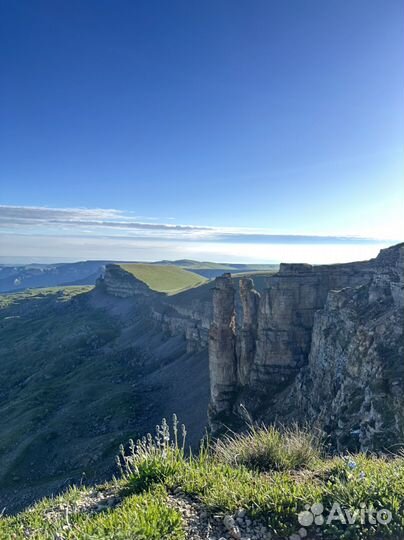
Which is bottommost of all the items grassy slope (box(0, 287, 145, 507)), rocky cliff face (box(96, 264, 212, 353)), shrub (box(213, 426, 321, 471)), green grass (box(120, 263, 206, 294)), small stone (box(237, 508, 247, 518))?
grassy slope (box(0, 287, 145, 507))

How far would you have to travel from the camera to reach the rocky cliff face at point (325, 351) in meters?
22.0

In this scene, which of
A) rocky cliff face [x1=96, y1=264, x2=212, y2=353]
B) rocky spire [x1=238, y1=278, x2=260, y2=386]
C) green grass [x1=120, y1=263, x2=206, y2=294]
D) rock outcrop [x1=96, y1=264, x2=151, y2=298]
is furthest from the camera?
green grass [x1=120, y1=263, x2=206, y2=294]

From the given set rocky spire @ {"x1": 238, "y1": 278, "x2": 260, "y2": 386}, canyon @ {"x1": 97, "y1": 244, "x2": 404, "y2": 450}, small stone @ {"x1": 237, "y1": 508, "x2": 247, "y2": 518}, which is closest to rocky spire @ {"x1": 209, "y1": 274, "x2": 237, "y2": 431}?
canyon @ {"x1": 97, "y1": 244, "x2": 404, "y2": 450}

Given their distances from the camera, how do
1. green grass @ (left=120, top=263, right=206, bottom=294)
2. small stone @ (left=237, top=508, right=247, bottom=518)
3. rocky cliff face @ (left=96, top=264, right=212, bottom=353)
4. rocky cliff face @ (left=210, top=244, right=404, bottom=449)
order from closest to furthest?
1. small stone @ (left=237, top=508, right=247, bottom=518)
2. rocky cliff face @ (left=210, top=244, right=404, bottom=449)
3. rocky cliff face @ (left=96, top=264, right=212, bottom=353)
4. green grass @ (left=120, top=263, right=206, bottom=294)

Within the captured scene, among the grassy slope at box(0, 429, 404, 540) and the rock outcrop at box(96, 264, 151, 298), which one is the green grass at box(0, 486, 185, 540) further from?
the rock outcrop at box(96, 264, 151, 298)

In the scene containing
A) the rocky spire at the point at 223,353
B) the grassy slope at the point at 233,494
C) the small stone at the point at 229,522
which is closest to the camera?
the grassy slope at the point at 233,494

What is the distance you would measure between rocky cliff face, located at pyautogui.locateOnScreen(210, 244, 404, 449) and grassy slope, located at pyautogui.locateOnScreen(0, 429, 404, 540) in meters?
12.1

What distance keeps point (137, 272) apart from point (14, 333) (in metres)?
58.4

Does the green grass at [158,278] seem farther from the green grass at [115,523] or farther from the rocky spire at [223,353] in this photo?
the green grass at [115,523]

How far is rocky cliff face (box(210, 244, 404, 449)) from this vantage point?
22.0 metres

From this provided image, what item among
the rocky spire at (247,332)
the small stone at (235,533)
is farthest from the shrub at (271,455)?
the rocky spire at (247,332)

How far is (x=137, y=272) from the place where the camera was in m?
181

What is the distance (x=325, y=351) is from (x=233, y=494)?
1156 inches

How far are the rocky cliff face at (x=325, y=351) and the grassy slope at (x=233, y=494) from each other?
476 inches
